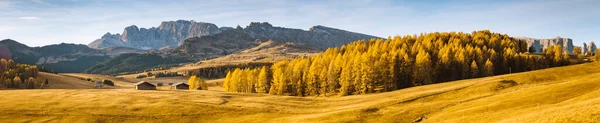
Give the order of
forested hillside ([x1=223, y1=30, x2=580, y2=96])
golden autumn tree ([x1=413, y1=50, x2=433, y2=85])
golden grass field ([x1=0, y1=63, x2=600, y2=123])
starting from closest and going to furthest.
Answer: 1. golden grass field ([x1=0, y1=63, x2=600, y2=123])
2. forested hillside ([x1=223, y1=30, x2=580, y2=96])
3. golden autumn tree ([x1=413, y1=50, x2=433, y2=85])

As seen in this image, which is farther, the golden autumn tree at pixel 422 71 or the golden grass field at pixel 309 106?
the golden autumn tree at pixel 422 71

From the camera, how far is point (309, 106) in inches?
3241

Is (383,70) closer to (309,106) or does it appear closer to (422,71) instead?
(422,71)

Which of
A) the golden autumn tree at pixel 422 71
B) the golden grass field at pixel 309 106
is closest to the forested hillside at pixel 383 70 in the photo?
the golden autumn tree at pixel 422 71

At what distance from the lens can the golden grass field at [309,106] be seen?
59.5 meters

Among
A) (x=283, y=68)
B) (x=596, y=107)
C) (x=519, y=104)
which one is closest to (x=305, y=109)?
(x=519, y=104)

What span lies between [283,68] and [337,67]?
2790 centimetres

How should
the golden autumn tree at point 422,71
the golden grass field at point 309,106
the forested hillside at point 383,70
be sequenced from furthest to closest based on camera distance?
1. the golden autumn tree at point 422,71
2. the forested hillside at point 383,70
3. the golden grass field at point 309,106

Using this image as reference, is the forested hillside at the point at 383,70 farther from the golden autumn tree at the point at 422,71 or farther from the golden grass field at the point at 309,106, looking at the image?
the golden grass field at the point at 309,106

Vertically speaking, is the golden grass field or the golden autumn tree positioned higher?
the golden autumn tree

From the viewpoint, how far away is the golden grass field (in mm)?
59500

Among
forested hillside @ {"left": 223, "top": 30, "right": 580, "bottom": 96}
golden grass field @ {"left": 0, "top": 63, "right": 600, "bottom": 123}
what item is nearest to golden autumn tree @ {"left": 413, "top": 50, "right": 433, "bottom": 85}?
forested hillside @ {"left": 223, "top": 30, "right": 580, "bottom": 96}

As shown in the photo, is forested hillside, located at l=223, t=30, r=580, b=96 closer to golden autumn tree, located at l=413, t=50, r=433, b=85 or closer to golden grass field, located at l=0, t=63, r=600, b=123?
golden autumn tree, located at l=413, t=50, r=433, b=85

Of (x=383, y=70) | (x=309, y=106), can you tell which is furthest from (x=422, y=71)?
(x=309, y=106)
